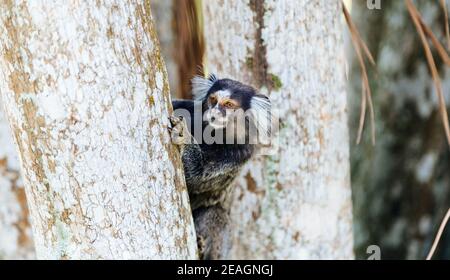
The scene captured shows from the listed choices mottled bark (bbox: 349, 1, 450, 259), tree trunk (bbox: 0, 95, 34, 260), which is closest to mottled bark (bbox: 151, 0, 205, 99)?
tree trunk (bbox: 0, 95, 34, 260)

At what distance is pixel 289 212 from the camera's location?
13.2ft

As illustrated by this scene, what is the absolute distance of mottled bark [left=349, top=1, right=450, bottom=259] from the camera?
528 cm

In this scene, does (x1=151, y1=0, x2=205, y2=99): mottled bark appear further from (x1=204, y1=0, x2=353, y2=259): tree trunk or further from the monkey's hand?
the monkey's hand

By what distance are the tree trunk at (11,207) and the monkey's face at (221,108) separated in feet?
4.67

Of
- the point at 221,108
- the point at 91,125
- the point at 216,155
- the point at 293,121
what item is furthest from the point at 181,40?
the point at 91,125

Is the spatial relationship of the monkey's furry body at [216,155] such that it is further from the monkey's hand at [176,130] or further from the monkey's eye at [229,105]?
the monkey's hand at [176,130]

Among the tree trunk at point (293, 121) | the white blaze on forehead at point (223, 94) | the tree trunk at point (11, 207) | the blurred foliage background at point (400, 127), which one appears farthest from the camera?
the blurred foliage background at point (400, 127)

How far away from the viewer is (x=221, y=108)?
3895 millimetres

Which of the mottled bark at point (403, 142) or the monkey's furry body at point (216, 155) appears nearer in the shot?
the monkey's furry body at point (216, 155)

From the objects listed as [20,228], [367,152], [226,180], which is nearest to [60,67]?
[226,180]

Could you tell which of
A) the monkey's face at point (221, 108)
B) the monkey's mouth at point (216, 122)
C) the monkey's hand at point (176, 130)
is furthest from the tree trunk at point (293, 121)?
the monkey's hand at point (176, 130)

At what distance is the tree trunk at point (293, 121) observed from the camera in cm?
375

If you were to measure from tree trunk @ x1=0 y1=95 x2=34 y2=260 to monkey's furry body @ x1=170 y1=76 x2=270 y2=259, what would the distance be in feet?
4.01

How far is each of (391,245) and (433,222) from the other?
A: 483 mm
